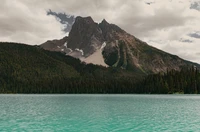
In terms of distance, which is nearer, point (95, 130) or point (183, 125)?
point (95, 130)

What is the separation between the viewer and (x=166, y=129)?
1816 inches

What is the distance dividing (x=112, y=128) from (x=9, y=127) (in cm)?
1802

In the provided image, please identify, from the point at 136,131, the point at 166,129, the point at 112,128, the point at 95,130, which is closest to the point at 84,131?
the point at 95,130

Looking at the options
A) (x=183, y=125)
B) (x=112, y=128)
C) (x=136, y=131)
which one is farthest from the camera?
(x=183, y=125)

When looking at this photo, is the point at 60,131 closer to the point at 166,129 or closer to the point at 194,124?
the point at 166,129

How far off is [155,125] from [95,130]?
39.8ft

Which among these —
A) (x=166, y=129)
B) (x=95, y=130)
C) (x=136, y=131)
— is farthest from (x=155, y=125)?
(x=95, y=130)

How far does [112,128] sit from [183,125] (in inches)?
530

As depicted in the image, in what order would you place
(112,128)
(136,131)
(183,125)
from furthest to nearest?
1. (183,125)
2. (112,128)
3. (136,131)

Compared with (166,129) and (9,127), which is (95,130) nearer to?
(166,129)

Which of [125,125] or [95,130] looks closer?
[95,130]

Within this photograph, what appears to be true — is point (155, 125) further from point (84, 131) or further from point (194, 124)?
point (84, 131)

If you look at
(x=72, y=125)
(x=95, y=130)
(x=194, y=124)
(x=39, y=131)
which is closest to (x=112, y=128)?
(x=95, y=130)

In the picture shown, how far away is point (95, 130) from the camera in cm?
4525
